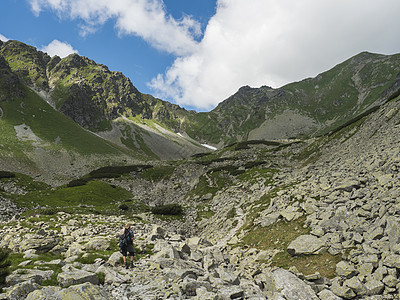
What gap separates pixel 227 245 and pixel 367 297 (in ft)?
43.9

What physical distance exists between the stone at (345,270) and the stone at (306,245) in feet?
7.49

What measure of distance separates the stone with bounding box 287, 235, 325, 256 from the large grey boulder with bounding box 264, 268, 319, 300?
12.6 feet

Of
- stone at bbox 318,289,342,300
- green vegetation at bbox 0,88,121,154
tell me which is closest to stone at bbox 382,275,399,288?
stone at bbox 318,289,342,300

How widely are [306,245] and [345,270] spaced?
12.8 ft

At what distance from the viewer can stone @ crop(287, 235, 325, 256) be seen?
14.5m

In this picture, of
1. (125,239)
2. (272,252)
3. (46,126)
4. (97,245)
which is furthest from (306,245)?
(46,126)

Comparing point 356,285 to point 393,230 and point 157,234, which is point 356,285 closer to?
point 393,230

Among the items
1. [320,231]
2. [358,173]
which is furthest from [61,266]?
[358,173]

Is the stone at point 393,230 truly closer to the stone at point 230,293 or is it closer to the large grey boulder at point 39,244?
the stone at point 230,293

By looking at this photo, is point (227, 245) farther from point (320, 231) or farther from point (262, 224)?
point (320, 231)

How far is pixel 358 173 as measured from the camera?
20750 mm

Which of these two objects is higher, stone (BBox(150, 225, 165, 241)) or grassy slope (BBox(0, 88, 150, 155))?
grassy slope (BBox(0, 88, 150, 155))

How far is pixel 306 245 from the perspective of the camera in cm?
1524

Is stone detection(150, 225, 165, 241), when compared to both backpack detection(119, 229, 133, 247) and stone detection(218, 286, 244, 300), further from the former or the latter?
stone detection(218, 286, 244, 300)
